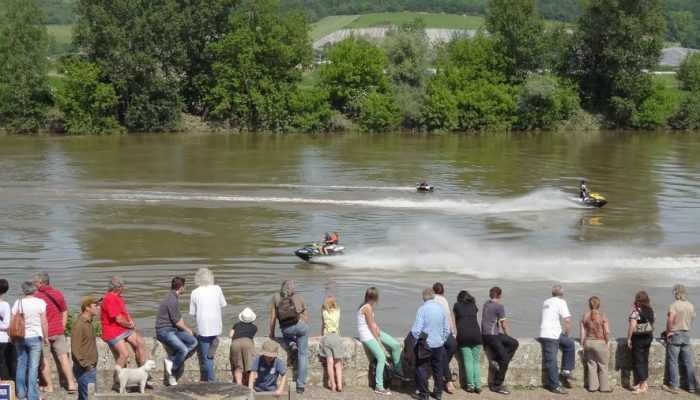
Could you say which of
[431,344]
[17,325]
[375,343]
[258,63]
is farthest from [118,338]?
[258,63]

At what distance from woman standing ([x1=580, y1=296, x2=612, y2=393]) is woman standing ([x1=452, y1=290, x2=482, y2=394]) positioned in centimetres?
150

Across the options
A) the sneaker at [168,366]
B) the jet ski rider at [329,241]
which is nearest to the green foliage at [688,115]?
the jet ski rider at [329,241]

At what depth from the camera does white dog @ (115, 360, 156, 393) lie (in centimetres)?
1164

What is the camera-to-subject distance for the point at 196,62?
74.8 m

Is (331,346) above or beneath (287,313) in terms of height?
beneath

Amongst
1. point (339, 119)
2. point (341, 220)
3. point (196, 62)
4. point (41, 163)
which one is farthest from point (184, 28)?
point (341, 220)

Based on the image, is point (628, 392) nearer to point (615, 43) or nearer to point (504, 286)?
point (504, 286)

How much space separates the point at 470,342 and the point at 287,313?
246cm

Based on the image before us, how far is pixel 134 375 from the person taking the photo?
11750 millimetres

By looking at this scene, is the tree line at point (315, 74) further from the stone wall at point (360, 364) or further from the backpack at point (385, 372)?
the backpack at point (385, 372)

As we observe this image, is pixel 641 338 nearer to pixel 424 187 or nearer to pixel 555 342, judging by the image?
pixel 555 342

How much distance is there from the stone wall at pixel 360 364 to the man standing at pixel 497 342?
220 millimetres

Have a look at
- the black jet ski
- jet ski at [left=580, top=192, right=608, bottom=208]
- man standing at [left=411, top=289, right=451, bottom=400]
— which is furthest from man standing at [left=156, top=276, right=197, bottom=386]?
the black jet ski

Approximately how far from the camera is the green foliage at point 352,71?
7362 cm
